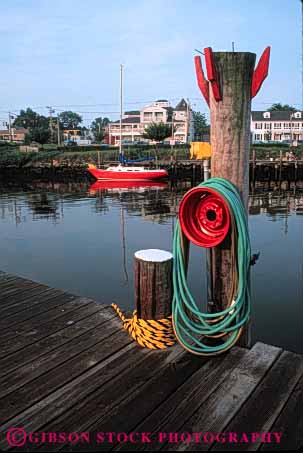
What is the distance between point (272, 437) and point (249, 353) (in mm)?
822

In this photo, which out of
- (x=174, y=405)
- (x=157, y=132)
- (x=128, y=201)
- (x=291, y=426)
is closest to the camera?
(x=291, y=426)

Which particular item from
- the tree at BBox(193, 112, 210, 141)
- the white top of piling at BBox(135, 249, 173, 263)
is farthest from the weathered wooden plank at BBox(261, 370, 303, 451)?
the tree at BBox(193, 112, 210, 141)

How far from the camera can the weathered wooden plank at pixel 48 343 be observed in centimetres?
296

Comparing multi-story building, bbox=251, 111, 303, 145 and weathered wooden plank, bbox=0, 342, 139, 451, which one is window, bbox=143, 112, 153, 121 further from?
weathered wooden plank, bbox=0, 342, 139, 451

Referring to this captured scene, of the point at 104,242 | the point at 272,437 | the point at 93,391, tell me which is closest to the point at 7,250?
the point at 104,242

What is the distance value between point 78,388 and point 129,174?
27.5m

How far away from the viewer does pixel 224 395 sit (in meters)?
2.48

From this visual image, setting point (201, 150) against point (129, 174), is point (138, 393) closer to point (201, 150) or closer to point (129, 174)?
point (201, 150)

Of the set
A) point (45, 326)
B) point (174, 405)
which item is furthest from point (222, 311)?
point (45, 326)

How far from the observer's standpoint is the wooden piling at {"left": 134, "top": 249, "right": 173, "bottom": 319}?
310 centimetres

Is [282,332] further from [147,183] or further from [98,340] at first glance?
[147,183]

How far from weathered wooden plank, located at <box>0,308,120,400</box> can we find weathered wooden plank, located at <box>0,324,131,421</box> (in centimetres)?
4

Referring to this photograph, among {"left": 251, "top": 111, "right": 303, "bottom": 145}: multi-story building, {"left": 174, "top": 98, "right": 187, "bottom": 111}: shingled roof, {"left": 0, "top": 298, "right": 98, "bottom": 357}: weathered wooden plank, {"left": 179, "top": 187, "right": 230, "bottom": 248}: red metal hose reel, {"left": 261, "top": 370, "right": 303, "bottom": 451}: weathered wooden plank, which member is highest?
{"left": 174, "top": 98, "right": 187, "bottom": 111}: shingled roof

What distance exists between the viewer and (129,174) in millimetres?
29609
